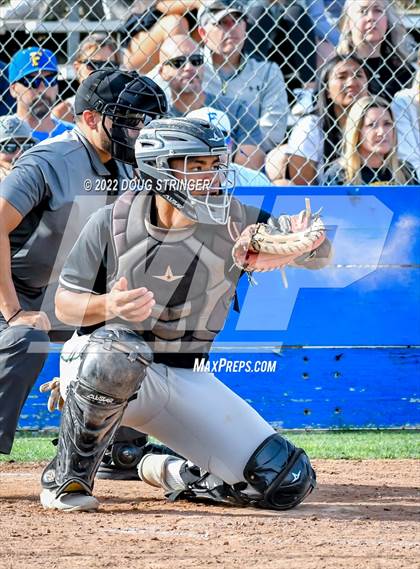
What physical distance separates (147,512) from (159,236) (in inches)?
41.6

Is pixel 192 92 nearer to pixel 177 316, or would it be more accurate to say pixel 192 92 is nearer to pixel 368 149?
pixel 368 149

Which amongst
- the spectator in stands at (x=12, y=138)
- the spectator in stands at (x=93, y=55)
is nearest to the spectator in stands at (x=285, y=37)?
the spectator in stands at (x=93, y=55)

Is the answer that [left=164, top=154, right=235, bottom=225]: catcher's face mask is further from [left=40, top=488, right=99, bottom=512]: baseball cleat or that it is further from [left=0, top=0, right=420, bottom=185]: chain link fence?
[left=0, top=0, right=420, bottom=185]: chain link fence

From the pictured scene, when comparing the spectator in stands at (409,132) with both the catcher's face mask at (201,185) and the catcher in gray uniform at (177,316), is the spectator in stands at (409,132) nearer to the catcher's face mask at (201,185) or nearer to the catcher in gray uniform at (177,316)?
the catcher in gray uniform at (177,316)

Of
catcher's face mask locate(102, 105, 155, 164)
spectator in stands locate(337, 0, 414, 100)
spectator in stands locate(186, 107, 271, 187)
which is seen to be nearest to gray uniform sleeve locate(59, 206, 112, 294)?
catcher's face mask locate(102, 105, 155, 164)

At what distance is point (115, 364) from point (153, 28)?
3.65 m

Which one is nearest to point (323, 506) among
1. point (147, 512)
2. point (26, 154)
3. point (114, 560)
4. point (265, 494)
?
point (265, 494)

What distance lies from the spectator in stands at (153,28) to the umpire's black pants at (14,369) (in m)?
2.80

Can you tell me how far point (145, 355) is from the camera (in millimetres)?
3781

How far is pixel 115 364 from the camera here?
12.2 feet

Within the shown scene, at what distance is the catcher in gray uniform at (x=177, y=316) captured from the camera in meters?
3.90

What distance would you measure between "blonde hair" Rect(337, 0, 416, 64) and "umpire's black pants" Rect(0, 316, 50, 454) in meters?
3.27

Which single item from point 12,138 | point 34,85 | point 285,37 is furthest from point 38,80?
point 285,37

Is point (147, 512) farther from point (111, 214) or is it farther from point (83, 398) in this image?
point (111, 214)
